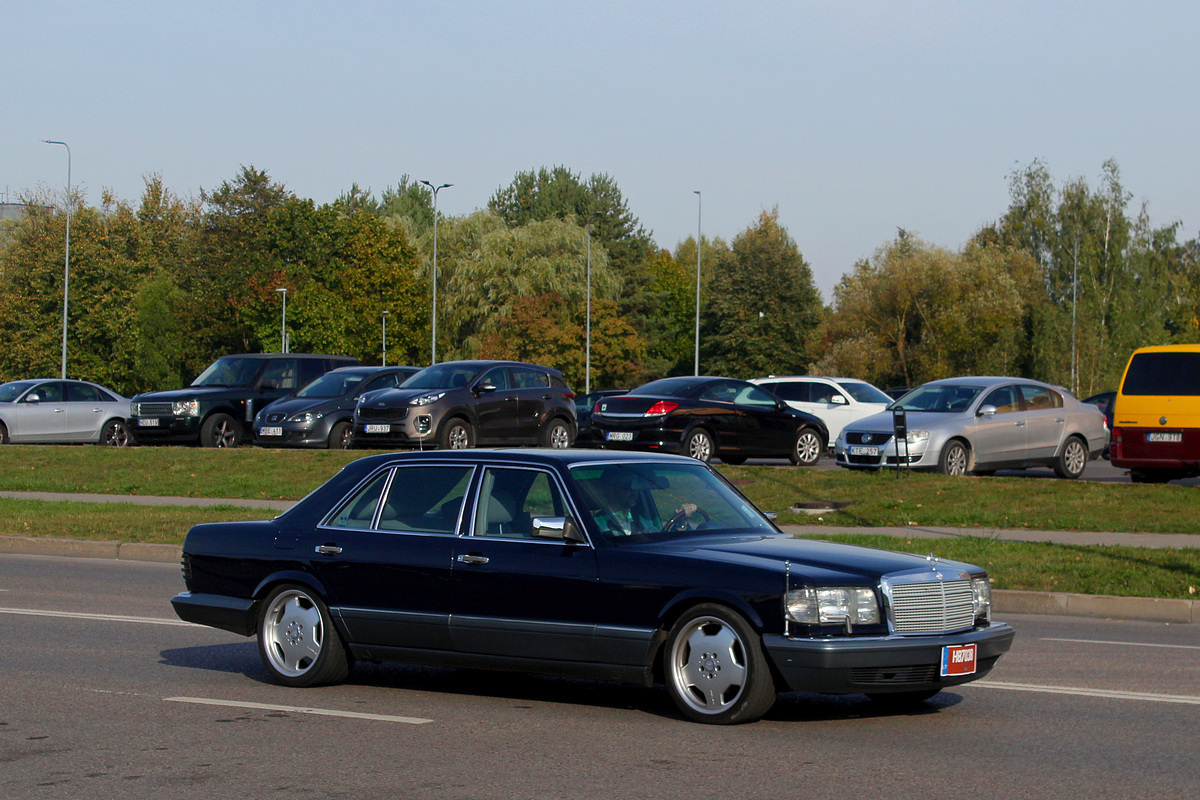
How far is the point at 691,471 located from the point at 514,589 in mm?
1336

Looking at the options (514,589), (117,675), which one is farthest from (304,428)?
(514,589)

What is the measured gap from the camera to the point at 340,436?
27531 millimetres

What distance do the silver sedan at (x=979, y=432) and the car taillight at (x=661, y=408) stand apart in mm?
3374

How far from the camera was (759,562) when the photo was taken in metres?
7.05

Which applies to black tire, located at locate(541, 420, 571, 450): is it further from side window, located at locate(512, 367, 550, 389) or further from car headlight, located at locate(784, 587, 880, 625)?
car headlight, located at locate(784, 587, 880, 625)

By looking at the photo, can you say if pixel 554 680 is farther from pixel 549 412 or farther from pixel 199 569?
pixel 549 412

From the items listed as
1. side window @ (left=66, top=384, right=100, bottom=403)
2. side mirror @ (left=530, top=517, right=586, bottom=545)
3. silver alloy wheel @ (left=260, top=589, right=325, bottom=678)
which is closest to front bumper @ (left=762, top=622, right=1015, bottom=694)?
side mirror @ (left=530, top=517, right=586, bottom=545)

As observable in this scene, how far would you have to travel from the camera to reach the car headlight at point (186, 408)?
93.8ft

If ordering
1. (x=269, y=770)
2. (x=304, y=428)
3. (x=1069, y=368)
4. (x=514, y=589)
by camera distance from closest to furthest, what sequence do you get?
(x=269, y=770) < (x=514, y=589) < (x=304, y=428) < (x=1069, y=368)

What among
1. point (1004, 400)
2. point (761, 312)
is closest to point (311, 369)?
point (1004, 400)

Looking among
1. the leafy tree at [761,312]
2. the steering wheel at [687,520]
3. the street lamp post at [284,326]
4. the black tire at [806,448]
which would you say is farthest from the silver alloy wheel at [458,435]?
the leafy tree at [761,312]

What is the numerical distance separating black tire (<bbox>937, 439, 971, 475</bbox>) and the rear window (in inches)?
101

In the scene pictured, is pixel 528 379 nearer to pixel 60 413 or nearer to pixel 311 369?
pixel 311 369

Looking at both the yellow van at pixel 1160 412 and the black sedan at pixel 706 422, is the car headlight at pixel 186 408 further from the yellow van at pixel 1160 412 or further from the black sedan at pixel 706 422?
the yellow van at pixel 1160 412
